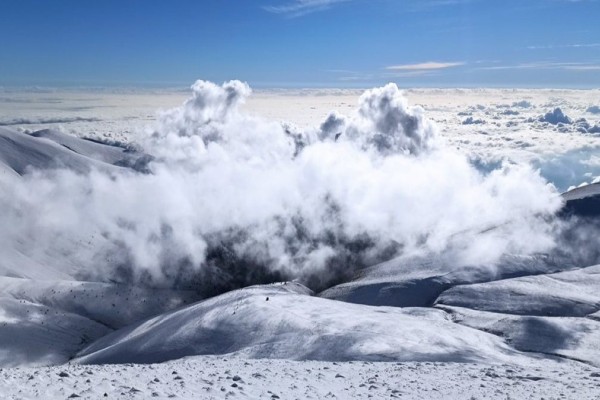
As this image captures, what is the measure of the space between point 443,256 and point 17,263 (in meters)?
93.7

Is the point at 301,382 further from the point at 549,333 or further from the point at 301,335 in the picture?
the point at 549,333

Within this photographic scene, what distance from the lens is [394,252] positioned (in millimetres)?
149375

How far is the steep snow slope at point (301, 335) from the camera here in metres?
47.8

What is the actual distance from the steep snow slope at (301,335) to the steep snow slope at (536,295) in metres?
16.5

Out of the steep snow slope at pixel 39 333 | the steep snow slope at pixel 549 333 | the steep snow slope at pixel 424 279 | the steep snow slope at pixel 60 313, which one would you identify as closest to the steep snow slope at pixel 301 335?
the steep snow slope at pixel 549 333

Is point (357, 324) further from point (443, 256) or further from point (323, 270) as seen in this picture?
point (323, 270)

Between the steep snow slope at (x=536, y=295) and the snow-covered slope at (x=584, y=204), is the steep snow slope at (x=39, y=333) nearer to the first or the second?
the steep snow slope at (x=536, y=295)

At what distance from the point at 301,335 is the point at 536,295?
5541 centimetres

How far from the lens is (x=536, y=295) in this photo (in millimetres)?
92688

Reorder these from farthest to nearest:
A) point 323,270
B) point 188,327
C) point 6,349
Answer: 1. point 323,270
2. point 6,349
3. point 188,327

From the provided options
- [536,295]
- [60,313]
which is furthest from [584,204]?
[60,313]

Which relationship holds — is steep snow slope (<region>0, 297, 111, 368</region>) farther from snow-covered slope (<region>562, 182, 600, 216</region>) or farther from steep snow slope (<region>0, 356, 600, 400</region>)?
snow-covered slope (<region>562, 182, 600, 216</region>)

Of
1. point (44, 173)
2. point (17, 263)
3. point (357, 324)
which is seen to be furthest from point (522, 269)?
point (44, 173)

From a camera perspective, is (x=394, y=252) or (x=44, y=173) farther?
(x=44, y=173)
